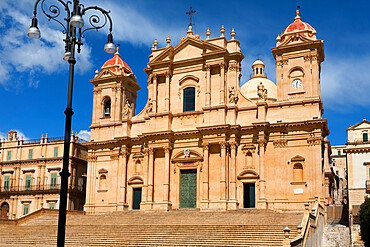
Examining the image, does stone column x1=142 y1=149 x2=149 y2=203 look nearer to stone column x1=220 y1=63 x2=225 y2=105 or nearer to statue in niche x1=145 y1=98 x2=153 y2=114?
statue in niche x1=145 y1=98 x2=153 y2=114

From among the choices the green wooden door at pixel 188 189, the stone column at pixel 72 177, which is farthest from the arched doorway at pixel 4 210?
the green wooden door at pixel 188 189

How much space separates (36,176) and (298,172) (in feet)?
96.9

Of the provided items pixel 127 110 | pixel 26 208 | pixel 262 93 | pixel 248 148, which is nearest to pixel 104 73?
pixel 127 110

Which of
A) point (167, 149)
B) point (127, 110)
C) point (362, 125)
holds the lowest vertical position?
point (167, 149)

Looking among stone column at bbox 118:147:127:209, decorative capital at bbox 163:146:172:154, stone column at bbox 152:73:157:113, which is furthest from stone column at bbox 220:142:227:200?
stone column at bbox 118:147:127:209

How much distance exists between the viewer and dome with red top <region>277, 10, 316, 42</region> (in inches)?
1458

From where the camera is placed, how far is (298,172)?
34.8m

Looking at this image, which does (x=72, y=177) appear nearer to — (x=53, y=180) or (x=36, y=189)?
(x=53, y=180)

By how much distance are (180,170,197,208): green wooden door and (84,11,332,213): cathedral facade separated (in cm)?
8

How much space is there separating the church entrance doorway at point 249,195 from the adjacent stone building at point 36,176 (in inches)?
804

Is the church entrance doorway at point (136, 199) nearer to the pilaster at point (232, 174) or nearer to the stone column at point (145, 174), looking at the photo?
the stone column at point (145, 174)

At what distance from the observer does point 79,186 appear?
5006 cm

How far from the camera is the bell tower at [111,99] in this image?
4231 centimetres

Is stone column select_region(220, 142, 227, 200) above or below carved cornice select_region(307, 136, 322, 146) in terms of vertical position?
below
